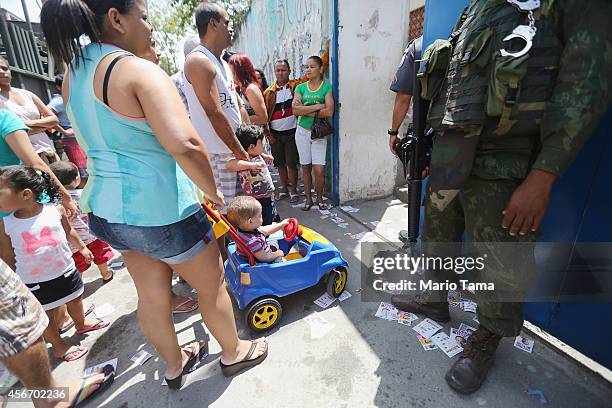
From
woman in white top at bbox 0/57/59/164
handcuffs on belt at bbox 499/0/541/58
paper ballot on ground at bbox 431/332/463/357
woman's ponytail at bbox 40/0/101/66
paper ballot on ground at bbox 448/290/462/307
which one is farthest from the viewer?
woman in white top at bbox 0/57/59/164

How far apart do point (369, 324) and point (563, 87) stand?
1.75m

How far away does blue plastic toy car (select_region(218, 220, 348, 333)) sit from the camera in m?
2.02

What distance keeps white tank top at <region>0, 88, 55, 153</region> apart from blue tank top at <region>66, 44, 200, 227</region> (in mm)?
2431

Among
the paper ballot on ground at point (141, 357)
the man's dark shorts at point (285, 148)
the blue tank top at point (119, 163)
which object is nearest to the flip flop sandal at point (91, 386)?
the paper ballot on ground at point (141, 357)

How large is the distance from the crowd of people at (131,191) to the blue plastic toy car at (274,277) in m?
0.14

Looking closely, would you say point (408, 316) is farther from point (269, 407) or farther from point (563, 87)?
point (563, 87)

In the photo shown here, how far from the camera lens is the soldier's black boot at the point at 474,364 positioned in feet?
5.30

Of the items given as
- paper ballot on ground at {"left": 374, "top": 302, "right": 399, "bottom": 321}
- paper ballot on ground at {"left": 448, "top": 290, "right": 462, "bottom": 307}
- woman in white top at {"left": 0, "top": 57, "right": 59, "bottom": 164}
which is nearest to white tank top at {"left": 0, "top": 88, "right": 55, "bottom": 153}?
woman in white top at {"left": 0, "top": 57, "right": 59, "bottom": 164}

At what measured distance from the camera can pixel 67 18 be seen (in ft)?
3.50

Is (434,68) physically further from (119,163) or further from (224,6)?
(224,6)

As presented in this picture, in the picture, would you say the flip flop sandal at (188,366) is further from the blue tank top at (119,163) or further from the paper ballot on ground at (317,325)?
the blue tank top at (119,163)

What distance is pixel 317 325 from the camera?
7.07 ft

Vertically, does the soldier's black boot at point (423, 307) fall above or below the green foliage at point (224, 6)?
below

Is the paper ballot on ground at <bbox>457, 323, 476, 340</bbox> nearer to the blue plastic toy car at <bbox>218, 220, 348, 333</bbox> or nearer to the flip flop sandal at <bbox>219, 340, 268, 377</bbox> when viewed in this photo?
the blue plastic toy car at <bbox>218, 220, 348, 333</bbox>
